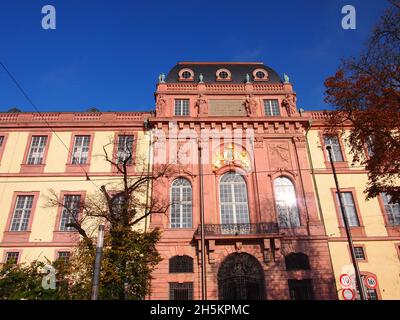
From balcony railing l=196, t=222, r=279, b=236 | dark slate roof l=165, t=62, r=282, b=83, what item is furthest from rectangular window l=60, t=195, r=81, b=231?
dark slate roof l=165, t=62, r=282, b=83

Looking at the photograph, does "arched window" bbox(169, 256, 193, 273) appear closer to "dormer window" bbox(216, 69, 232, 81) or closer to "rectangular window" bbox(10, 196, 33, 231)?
"rectangular window" bbox(10, 196, 33, 231)

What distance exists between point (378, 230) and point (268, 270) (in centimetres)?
857

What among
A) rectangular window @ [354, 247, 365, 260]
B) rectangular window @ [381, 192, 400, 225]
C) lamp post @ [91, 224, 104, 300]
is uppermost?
rectangular window @ [381, 192, 400, 225]

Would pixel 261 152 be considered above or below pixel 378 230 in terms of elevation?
above

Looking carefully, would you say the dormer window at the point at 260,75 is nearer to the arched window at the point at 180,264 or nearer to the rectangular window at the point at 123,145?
the rectangular window at the point at 123,145

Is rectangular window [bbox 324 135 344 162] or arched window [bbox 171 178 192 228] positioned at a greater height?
rectangular window [bbox 324 135 344 162]

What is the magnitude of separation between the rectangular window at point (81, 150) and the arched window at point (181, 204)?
24.6 feet

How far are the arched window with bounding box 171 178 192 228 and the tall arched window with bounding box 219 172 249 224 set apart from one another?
7.79ft

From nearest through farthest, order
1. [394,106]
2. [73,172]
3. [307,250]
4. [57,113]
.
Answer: [394,106] → [307,250] → [73,172] → [57,113]

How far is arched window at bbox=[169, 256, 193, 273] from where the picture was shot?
782 inches

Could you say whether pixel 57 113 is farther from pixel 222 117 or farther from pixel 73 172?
pixel 222 117

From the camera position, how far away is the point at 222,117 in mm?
24578
